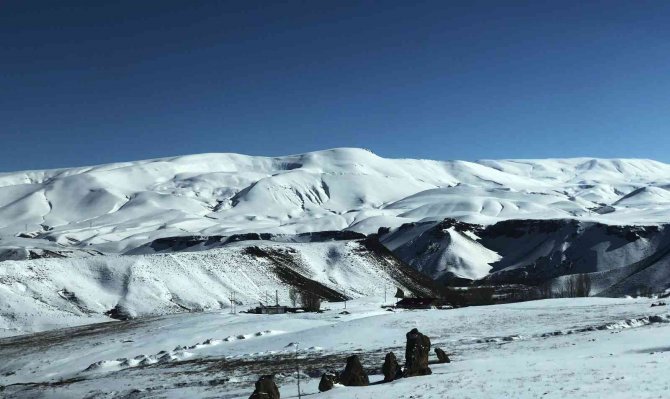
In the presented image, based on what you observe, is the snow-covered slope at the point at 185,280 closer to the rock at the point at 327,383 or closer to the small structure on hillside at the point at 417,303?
the small structure on hillside at the point at 417,303

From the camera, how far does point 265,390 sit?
3116cm

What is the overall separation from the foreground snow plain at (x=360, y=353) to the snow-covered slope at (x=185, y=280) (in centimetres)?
1403

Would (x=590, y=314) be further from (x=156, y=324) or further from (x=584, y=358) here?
(x=156, y=324)

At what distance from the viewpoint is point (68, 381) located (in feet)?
155

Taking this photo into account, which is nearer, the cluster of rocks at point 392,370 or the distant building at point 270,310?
the cluster of rocks at point 392,370

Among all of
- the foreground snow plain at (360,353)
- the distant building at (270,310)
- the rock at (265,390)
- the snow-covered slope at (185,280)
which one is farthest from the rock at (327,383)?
the snow-covered slope at (185,280)

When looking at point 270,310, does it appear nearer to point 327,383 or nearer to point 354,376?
point 354,376

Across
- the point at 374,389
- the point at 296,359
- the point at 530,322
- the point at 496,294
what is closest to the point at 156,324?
the point at 296,359

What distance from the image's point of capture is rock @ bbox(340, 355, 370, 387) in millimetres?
34406

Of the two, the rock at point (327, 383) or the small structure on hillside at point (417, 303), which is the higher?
the small structure on hillside at point (417, 303)

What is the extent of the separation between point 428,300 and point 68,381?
60618 mm

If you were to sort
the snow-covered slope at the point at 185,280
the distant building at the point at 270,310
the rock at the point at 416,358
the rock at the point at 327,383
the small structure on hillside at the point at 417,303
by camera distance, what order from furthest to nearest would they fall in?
the small structure on hillside at the point at 417,303 → the snow-covered slope at the point at 185,280 → the distant building at the point at 270,310 → the rock at the point at 416,358 → the rock at the point at 327,383

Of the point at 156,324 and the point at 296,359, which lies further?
the point at 156,324

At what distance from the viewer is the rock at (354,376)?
113 feet
